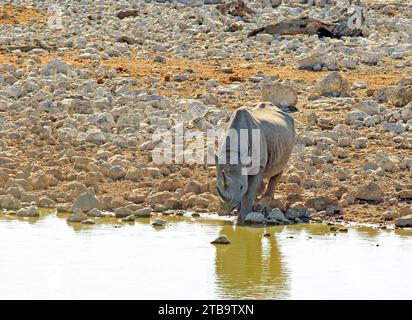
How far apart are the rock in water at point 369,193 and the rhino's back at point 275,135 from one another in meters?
1.08

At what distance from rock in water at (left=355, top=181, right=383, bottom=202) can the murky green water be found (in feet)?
3.75

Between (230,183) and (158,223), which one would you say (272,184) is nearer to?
(230,183)

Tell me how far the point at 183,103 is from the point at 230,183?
7.23m

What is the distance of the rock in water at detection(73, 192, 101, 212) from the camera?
1440 centimetres

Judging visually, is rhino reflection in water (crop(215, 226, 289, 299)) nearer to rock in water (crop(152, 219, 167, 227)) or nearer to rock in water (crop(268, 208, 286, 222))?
rock in water (crop(268, 208, 286, 222))

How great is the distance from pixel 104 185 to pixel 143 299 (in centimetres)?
557

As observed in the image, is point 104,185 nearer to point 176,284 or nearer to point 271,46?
point 176,284

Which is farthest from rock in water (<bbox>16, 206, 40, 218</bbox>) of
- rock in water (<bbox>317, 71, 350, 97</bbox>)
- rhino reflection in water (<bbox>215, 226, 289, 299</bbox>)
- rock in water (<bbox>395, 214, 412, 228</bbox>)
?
rock in water (<bbox>317, 71, 350, 97</bbox>)

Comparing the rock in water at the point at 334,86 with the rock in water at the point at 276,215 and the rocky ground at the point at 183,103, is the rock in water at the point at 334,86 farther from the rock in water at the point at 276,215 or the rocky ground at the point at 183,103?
the rock in water at the point at 276,215

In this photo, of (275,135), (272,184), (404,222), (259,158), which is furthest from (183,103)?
(404,222)

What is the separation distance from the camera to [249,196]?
546 inches

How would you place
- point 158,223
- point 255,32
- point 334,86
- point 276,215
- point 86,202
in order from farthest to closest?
point 255,32 → point 334,86 → point 86,202 → point 276,215 → point 158,223

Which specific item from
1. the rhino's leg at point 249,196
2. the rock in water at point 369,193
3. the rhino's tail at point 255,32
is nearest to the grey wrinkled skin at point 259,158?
the rhino's leg at point 249,196
